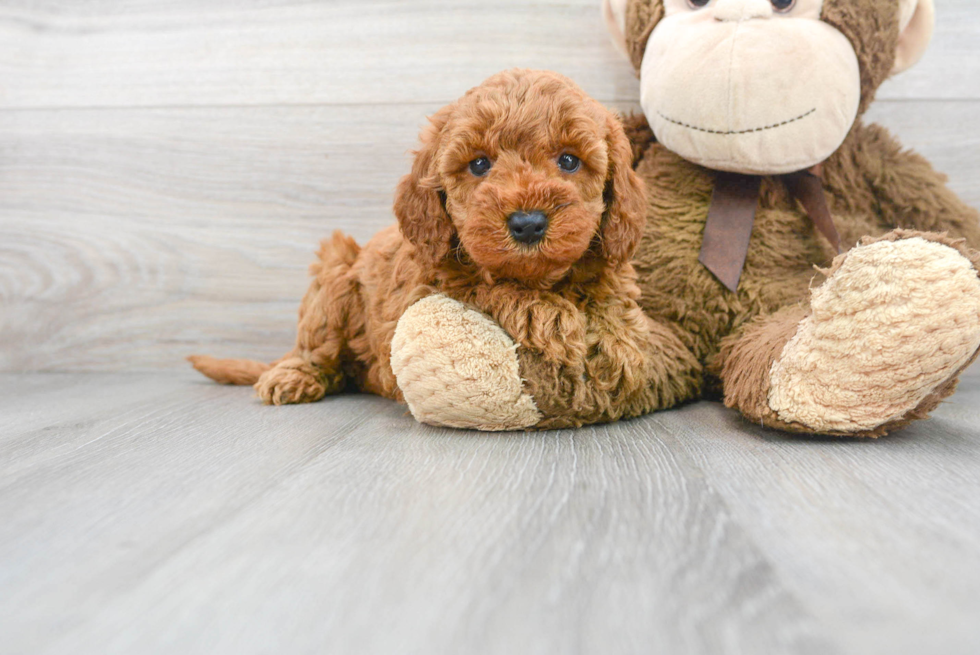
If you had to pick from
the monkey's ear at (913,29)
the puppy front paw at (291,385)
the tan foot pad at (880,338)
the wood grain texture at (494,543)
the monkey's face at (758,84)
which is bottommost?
the puppy front paw at (291,385)

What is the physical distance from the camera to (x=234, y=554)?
21.6 inches

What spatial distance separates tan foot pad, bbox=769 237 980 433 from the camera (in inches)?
29.2

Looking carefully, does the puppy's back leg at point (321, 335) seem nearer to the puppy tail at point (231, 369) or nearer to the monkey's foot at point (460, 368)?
the puppy tail at point (231, 369)

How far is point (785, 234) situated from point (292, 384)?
82cm

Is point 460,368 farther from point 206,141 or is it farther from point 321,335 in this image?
point 206,141

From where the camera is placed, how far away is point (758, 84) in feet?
3.25

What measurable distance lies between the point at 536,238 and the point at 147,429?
62cm

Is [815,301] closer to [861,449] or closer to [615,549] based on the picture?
[861,449]

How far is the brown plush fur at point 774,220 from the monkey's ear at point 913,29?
0.08 feet

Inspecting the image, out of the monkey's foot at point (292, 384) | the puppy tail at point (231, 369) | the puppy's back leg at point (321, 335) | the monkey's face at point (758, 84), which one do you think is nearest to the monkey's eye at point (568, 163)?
the monkey's face at point (758, 84)

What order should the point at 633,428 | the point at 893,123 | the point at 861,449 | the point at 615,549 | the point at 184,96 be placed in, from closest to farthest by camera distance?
the point at 615,549
the point at 861,449
the point at 633,428
the point at 893,123
the point at 184,96

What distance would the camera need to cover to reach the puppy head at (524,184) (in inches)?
32.0

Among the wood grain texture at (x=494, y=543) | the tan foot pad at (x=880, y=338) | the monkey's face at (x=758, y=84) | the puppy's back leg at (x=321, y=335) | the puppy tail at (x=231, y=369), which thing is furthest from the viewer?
the puppy tail at (x=231, y=369)

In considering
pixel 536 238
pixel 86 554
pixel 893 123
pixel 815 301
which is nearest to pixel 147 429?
pixel 86 554
